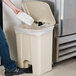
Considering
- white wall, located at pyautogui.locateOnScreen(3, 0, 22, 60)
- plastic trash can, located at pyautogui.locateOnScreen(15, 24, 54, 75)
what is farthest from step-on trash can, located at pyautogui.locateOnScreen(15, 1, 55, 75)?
white wall, located at pyautogui.locateOnScreen(3, 0, 22, 60)

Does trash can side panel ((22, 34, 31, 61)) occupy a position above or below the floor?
above

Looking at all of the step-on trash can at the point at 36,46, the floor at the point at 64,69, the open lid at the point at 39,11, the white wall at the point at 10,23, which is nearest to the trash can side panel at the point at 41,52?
the step-on trash can at the point at 36,46

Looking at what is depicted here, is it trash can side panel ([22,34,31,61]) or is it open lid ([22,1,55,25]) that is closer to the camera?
trash can side panel ([22,34,31,61])

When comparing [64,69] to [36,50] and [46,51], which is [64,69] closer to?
[46,51]

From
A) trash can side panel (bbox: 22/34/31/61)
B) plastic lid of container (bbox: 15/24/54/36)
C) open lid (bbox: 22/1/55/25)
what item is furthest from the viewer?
open lid (bbox: 22/1/55/25)

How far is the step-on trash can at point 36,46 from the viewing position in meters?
2.04

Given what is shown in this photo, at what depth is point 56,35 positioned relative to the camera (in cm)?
231

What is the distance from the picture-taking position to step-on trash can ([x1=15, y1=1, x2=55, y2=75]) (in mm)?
2041

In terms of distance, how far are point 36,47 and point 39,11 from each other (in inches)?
22.2

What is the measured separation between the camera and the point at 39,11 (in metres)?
2.33

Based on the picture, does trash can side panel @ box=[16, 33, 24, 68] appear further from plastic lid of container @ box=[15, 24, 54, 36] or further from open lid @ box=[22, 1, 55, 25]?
open lid @ box=[22, 1, 55, 25]

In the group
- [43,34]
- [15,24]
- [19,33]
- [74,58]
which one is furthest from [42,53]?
[74,58]

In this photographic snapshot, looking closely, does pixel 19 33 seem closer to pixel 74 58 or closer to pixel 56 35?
pixel 56 35

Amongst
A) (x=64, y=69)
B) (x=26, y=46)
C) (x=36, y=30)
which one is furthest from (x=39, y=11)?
(x=64, y=69)
